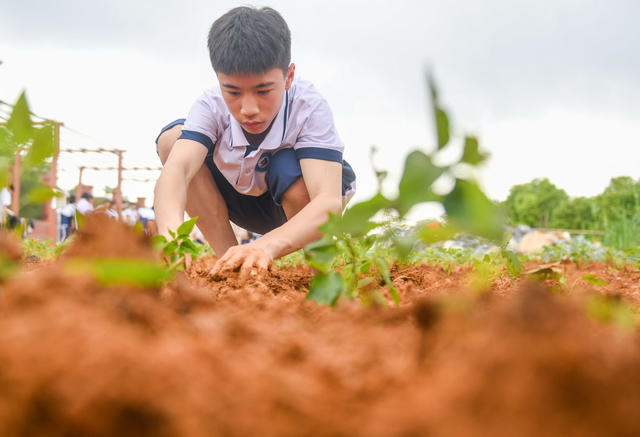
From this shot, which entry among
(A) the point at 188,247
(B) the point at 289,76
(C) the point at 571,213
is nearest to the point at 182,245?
(A) the point at 188,247

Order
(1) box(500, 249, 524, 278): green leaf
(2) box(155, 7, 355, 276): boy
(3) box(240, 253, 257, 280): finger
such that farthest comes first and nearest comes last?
(2) box(155, 7, 355, 276): boy, (3) box(240, 253, 257, 280): finger, (1) box(500, 249, 524, 278): green leaf

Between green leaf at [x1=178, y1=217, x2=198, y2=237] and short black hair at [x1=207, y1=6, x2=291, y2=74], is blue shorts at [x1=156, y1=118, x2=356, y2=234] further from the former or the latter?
green leaf at [x1=178, y1=217, x2=198, y2=237]

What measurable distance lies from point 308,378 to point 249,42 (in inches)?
74.6

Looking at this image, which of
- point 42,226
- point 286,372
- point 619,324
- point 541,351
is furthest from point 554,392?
point 42,226

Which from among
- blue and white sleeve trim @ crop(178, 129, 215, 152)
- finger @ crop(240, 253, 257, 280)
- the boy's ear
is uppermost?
the boy's ear

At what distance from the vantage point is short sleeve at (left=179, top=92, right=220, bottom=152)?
260 centimetres

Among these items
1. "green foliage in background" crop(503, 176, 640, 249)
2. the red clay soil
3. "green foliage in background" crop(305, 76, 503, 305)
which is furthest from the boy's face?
"green foliage in background" crop(503, 176, 640, 249)

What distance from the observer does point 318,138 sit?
2.56 m

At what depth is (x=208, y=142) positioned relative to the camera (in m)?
2.66

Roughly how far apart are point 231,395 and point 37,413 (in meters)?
0.17

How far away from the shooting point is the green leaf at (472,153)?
0.69 metres

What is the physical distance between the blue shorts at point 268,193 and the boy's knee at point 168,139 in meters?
0.04

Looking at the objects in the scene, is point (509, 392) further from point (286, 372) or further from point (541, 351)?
point (286, 372)

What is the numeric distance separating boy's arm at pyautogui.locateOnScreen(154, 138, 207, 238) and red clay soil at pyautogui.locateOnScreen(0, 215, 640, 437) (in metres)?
1.53
